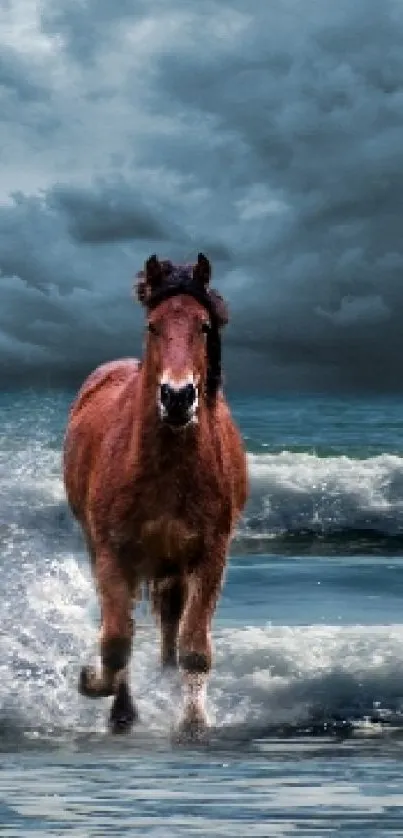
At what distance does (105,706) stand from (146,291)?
99.6 inches

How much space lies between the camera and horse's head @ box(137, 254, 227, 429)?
8758 millimetres

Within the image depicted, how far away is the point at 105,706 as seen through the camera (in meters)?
11.0

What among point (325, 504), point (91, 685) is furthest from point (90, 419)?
point (325, 504)

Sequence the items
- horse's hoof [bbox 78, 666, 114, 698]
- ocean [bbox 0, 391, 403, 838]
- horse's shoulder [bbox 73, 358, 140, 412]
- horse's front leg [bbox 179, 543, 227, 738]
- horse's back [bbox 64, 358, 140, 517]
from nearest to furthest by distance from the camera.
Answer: ocean [bbox 0, 391, 403, 838] < horse's front leg [bbox 179, 543, 227, 738] < horse's hoof [bbox 78, 666, 114, 698] < horse's back [bbox 64, 358, 140, 517] < horse's shoulder [bbox 73, 358, 140, 412]

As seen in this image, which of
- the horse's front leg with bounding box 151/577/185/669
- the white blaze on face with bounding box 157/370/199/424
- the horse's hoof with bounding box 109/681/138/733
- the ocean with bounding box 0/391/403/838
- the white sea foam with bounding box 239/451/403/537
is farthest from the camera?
the white sea foam with bounding box 239/451/403/537

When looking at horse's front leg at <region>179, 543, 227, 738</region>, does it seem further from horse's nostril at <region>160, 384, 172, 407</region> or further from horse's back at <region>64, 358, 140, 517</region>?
horse's nostril at <region>160, 384, 172, 407</region>

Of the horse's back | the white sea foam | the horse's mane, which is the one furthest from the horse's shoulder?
the white sea foam

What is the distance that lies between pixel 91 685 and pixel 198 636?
2.72ft

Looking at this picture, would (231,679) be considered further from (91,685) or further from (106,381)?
(106,381)

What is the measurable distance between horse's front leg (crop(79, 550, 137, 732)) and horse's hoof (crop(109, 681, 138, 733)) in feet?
0.09

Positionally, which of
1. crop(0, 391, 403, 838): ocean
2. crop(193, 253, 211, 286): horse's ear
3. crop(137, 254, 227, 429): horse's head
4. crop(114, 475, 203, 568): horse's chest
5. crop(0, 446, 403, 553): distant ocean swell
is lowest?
crop(0, 391, 403, 838): ocean

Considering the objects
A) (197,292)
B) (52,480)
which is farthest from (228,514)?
(52,480)

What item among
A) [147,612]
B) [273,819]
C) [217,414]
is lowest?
[273,819]

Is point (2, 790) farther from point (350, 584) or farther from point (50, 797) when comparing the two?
point (350, 584)
